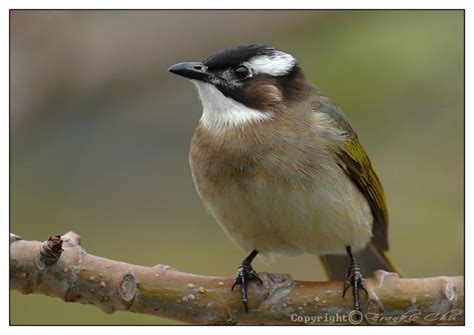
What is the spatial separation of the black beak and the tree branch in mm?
1088

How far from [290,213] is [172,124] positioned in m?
2.64

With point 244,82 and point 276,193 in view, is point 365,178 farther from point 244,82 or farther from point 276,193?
point 244,82

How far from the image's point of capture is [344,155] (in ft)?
16.1

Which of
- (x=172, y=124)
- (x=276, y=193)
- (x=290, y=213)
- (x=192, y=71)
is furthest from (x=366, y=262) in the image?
(x=172, y=124)

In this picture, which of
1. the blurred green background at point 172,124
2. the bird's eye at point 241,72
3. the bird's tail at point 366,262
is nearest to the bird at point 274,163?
the bird's eye at point 241,72

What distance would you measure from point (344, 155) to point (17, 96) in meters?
2.46

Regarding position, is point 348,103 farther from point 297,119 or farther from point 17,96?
point 17,96

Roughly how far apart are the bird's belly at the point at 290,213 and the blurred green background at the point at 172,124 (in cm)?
48

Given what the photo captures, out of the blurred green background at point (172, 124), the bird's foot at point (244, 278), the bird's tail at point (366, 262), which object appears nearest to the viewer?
the bird's foot at point (244, 278)

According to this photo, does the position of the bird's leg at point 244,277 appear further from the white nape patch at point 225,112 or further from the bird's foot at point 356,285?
the white nape patch at point 225,112

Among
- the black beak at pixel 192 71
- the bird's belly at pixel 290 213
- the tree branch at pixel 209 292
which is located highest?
the black beak at pixel 192 71

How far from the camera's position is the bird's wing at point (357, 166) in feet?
16.2

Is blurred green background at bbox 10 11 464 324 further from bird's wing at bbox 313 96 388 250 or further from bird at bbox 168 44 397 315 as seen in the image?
bird at bbox 168 44 397 315

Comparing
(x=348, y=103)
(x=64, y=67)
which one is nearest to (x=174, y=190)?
(x=64, y=67)
